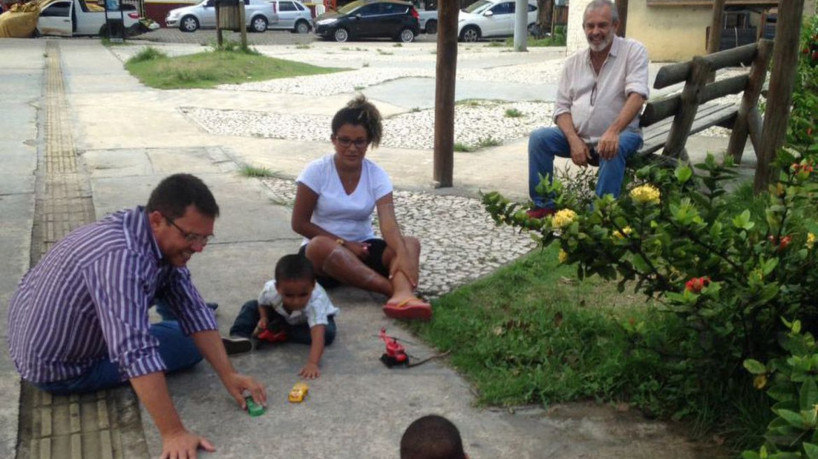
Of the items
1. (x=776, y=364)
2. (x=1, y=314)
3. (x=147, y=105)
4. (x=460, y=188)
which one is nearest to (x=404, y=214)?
(x=460, y=188)

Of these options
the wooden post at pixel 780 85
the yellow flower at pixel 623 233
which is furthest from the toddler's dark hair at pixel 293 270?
the wooden post at pixel 780 85

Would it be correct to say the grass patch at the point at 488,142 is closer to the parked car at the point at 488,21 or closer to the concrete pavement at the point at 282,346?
the concrete pavement at the point at 282,346

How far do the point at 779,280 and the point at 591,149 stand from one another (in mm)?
3122

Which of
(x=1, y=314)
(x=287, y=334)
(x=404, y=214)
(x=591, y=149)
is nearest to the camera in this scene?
(x=287, y=334)

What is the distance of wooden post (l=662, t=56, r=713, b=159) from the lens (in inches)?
235

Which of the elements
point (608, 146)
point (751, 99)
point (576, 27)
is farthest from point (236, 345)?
point (576, 27)

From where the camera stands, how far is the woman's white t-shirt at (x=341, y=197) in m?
4.72

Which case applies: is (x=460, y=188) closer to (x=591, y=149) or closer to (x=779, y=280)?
(x=591, y=149)

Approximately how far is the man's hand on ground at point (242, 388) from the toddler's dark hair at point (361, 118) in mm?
1590

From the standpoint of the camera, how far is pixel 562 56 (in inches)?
821

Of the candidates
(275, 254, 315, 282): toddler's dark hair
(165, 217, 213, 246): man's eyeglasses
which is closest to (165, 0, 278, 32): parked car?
(275, 254, 315, 282): toddler's dark hair

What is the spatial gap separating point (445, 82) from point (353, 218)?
2.47 m

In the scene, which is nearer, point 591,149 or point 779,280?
point 779,280

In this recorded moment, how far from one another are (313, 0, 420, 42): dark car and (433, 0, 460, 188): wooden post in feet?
78.1
